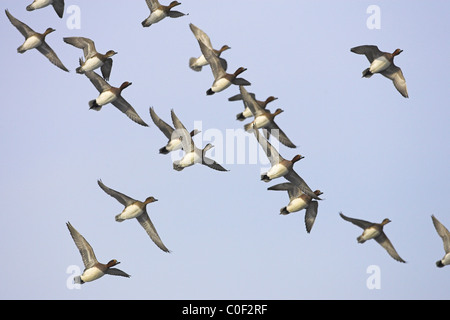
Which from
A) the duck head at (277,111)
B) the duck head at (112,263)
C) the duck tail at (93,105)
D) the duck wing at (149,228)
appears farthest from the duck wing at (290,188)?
the duck tail at (93,105)

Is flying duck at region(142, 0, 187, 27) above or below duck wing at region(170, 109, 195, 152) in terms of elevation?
above

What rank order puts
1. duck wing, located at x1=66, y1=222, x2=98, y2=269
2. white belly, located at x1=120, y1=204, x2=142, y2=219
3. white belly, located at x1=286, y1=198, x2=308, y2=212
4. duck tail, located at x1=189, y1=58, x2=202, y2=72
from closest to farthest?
1. duck wing, located at x1=66, y1=222, x2=98, y2=269
2. white belly, located at x1=120, y1=204, x2=142, y2=219
3. white belly, located at x1=286, y1=198, x2=308, y2=212
4. duck tail, located at x1=189, y1=58, x2=202, y2=72

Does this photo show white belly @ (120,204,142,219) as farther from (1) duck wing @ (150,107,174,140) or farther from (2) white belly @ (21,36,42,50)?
(2) white belly @ (21,36,42,50)

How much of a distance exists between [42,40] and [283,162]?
11350 mm

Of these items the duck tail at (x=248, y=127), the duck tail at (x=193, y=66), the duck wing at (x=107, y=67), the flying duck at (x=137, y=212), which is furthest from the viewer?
the duck tail at (x=193, y=66)

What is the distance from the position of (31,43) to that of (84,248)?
9.66 meters

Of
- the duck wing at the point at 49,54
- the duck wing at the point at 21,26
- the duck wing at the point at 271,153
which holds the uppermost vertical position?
the duck wing at the point at 21,26

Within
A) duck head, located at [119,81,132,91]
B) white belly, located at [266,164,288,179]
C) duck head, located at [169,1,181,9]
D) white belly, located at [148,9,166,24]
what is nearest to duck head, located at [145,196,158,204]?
white belly, located at [266,164,288,179]

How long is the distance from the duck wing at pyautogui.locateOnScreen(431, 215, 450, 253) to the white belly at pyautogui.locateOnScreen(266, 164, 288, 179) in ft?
19.3

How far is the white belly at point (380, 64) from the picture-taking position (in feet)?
108

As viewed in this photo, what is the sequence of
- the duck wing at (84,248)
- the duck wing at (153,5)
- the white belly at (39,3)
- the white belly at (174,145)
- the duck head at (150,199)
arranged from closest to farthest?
the duck wing at (84,248), the white belly at (174,145), the duck head at (150,199), the duck wing at (153,5), the white belly at (39,3)

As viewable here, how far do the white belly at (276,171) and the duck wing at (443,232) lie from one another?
19.3 feet

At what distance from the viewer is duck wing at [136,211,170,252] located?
31.9 m

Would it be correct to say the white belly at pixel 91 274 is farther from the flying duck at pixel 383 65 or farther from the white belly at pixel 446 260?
the white belly at pixel 446 260
